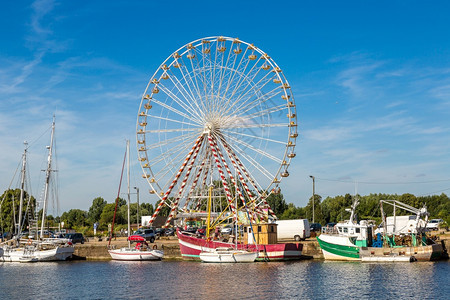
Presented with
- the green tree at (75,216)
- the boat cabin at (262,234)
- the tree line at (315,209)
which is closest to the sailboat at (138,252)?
the boat cabin at (262,234)

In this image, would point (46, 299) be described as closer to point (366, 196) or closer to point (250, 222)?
point (250, 222)

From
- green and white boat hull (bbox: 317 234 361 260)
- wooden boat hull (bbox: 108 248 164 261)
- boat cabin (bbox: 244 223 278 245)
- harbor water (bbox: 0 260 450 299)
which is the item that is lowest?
harbor water (bbox: 0 260 450 299)

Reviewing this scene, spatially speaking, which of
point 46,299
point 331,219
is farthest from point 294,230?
point 331,219

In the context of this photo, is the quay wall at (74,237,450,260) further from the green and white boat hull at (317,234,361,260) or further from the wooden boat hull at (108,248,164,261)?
the green and white boat hull at (317,234,361,260)

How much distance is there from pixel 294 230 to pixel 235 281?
28154 millimetres

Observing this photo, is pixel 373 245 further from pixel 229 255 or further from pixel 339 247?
pixel 229 255

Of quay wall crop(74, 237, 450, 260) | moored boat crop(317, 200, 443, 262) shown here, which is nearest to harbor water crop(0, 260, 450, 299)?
moored boat crop(317, 200, 443, 262)

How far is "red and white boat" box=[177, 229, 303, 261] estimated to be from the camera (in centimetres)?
6306

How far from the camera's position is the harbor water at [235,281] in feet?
136

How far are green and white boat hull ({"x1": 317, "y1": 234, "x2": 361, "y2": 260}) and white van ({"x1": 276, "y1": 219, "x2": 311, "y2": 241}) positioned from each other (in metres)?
12.0

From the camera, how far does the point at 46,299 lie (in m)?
41.7

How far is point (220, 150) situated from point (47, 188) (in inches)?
1082

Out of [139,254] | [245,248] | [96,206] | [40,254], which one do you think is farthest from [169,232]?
[96,206]

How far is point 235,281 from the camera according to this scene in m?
47.4
